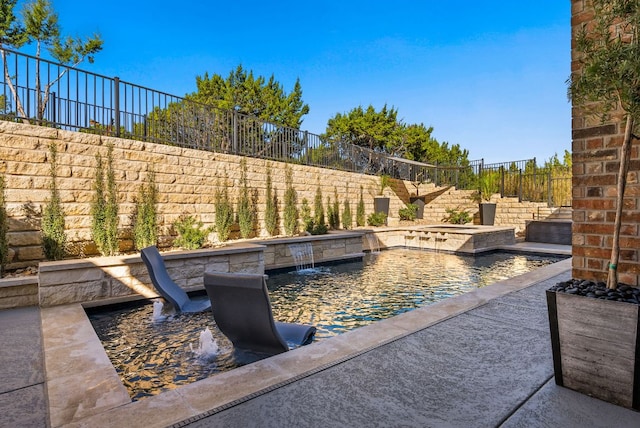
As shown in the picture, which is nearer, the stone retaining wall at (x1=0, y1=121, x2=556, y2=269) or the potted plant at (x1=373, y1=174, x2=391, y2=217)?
the stone retaining wall at (x1=0, y1=121, x2=556, y2=269)

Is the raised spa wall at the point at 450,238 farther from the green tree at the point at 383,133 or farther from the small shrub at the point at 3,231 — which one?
the green tree at the point at 383,133

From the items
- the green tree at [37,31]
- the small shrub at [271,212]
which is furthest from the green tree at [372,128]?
the small shrub at [271,212]

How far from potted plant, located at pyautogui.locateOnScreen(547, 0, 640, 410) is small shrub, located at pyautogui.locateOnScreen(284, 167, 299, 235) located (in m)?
8.47

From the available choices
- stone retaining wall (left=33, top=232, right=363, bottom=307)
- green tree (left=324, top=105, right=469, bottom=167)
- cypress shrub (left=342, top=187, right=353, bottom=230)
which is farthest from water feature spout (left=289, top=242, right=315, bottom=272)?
green tree (left=324, top=105, right=469, bottom=167)

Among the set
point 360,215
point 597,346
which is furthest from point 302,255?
point 597,346

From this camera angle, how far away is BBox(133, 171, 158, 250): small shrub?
679cm

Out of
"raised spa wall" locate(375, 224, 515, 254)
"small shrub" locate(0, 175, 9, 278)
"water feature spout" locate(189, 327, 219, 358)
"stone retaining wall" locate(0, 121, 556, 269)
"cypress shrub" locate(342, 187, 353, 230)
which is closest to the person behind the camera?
"water feature spout" locate(189, 327, 219, 358)

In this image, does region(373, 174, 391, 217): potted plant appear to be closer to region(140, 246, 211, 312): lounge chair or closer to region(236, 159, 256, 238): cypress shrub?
region(236, 159, 256, 238): cypress shrub

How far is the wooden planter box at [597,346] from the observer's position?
1.71 meters

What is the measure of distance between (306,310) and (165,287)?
1.86 meters

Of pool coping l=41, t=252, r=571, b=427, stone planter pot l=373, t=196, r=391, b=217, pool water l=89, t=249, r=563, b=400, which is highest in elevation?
stone planter pot l=373, t=196, r=391, b=217

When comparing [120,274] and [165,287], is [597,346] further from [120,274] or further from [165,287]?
[120,274]

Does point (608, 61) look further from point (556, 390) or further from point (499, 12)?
point (499, 12)

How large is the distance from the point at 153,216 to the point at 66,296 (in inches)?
108
